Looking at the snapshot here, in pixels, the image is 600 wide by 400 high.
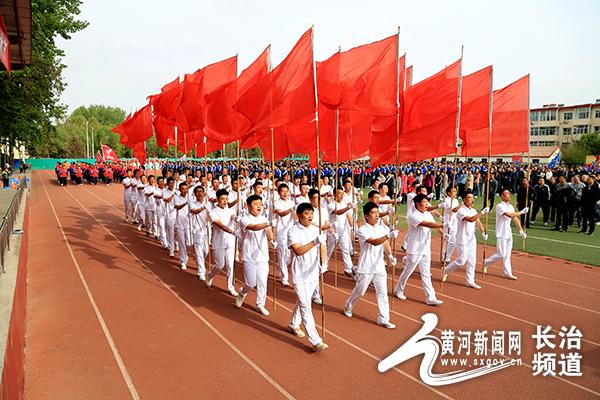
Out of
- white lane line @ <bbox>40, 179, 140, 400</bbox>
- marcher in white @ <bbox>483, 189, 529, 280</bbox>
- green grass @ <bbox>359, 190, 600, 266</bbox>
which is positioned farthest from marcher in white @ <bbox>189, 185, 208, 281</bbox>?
green grass @ <bbox>359, 190, 600, 266</bbox>

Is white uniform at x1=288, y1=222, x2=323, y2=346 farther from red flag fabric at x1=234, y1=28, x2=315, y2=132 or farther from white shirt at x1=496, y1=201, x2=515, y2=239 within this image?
white shirt at x1=496, y1=201, x2=515, y2=239

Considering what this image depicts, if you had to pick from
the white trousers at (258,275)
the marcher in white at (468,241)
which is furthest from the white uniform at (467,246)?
the white trousers at (258,275)

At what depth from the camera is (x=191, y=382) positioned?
15.2 feet

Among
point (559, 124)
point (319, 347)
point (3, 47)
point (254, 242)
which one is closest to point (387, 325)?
point (319, 347)

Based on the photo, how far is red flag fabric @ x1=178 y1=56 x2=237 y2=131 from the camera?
390 inches

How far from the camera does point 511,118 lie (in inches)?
376

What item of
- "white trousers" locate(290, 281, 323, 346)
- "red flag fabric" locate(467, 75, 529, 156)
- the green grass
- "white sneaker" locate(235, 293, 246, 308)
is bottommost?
the green grass

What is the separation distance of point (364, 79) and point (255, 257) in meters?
3.68

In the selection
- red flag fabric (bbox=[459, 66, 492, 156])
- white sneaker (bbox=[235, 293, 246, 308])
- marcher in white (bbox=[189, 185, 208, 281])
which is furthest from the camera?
red flag fabric (bbox=[459, 66, 492, 156])

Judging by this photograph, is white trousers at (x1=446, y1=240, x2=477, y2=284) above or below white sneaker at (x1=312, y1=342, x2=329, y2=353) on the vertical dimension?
above

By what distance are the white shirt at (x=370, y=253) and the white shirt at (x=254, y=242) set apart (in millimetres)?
1487

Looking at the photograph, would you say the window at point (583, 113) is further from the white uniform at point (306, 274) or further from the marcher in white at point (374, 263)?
the white uniform at point (306, 274)

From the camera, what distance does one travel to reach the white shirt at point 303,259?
213 inches

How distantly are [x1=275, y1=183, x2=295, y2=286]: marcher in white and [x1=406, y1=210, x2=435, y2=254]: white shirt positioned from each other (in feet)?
7.76
